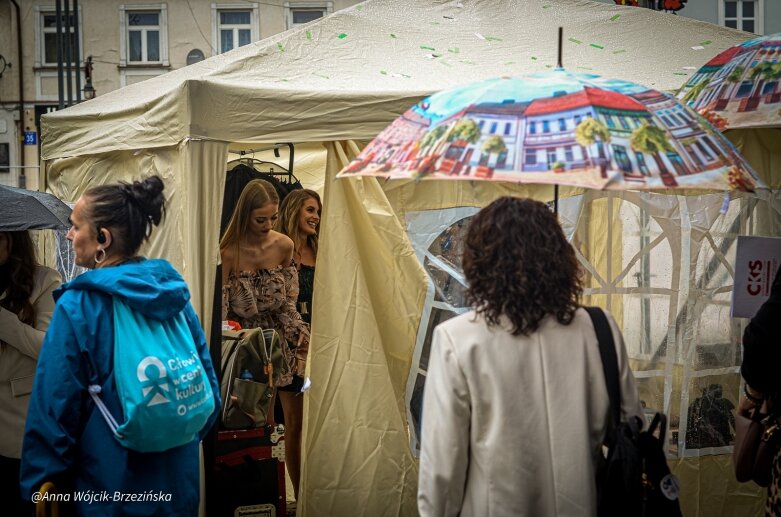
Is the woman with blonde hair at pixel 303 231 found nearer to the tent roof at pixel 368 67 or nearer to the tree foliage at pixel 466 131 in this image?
the tent roof at pixel 368 67

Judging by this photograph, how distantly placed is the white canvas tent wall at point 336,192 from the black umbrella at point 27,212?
0.55m

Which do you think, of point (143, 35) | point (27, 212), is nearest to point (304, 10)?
point (143, 35)

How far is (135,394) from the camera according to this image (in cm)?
277

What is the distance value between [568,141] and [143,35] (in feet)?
87.7

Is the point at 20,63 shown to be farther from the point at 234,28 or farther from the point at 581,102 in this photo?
the point at 581,102

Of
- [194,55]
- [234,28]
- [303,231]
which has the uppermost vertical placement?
[234,28]

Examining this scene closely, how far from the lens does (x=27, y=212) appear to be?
4070 mm

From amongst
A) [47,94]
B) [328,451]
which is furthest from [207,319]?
[47,94]

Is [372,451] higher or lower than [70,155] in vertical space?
lower

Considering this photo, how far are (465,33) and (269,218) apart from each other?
173 cm

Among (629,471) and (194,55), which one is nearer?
(629,471)

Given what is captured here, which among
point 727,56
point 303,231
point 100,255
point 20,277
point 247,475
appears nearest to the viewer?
→ point 100,255

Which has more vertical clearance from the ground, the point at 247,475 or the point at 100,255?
the point at 100,255

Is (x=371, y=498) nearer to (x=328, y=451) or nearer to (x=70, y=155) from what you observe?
(x=328, y=451)
